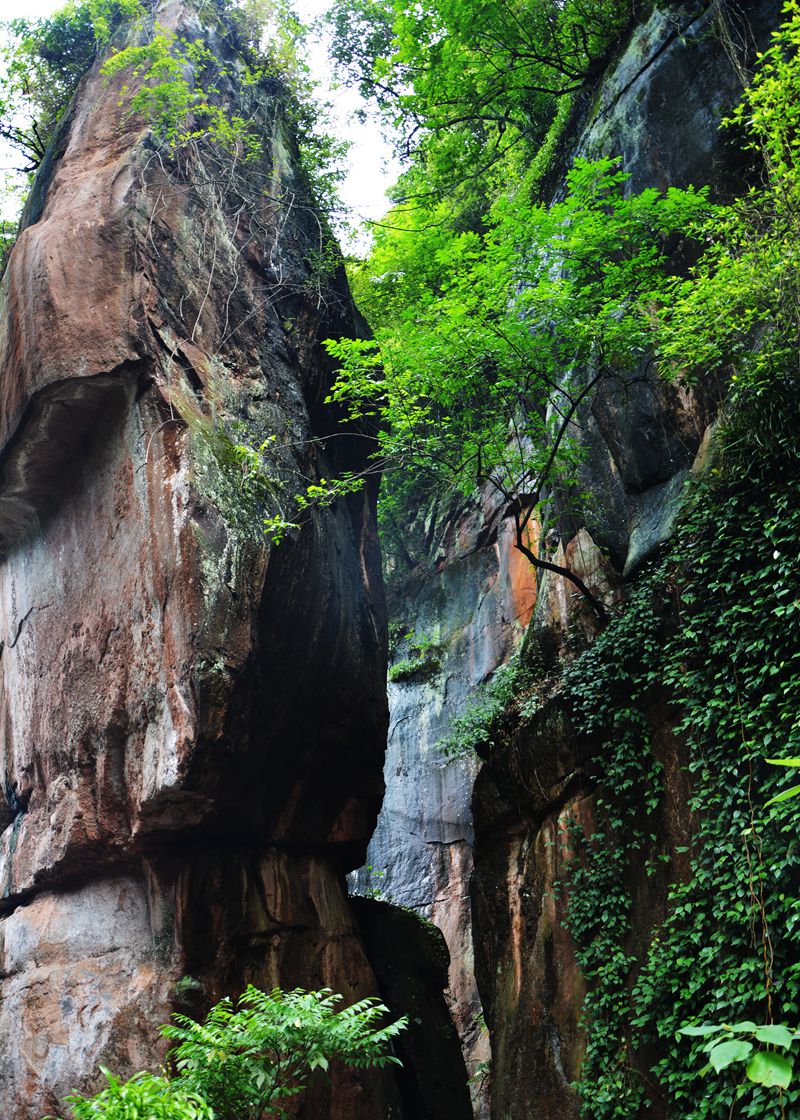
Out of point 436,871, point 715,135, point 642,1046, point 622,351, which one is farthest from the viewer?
point 436,871

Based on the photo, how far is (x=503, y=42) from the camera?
12.3 metres

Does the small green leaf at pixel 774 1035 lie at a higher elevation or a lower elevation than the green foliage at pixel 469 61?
lower

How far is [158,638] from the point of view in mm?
8805

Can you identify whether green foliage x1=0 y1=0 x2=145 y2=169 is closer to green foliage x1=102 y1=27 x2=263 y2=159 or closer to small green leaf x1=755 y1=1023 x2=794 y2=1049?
green foliage x1=102 y1=27 x2=263 y2=159

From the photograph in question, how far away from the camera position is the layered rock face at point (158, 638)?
338 inches

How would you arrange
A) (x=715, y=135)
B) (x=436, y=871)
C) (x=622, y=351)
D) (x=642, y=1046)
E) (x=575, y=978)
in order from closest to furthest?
(x=642, y=1046)
(x=575, y=978)
(x=622, y=351)
(x=715, y=135)
(x=436, y=871)

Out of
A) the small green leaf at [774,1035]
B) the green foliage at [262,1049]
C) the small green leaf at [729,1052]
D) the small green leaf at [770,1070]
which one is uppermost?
the small green leaf at [774,1035]

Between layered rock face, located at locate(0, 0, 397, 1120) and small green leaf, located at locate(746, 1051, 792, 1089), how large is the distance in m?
7.56

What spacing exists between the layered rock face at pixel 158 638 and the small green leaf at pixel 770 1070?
7.56 metres

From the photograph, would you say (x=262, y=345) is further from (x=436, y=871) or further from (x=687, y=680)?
(x=436, y=871)

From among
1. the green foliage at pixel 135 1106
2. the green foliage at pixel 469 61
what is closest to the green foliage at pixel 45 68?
the green foliage at pixel 469 61

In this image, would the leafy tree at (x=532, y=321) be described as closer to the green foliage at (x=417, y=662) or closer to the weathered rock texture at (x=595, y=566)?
the weathered rock texture at (x=595, y=566)

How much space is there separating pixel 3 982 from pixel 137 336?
6.81 meters

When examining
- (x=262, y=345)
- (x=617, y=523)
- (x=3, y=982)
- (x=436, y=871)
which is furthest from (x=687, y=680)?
(x=436, y=871)
